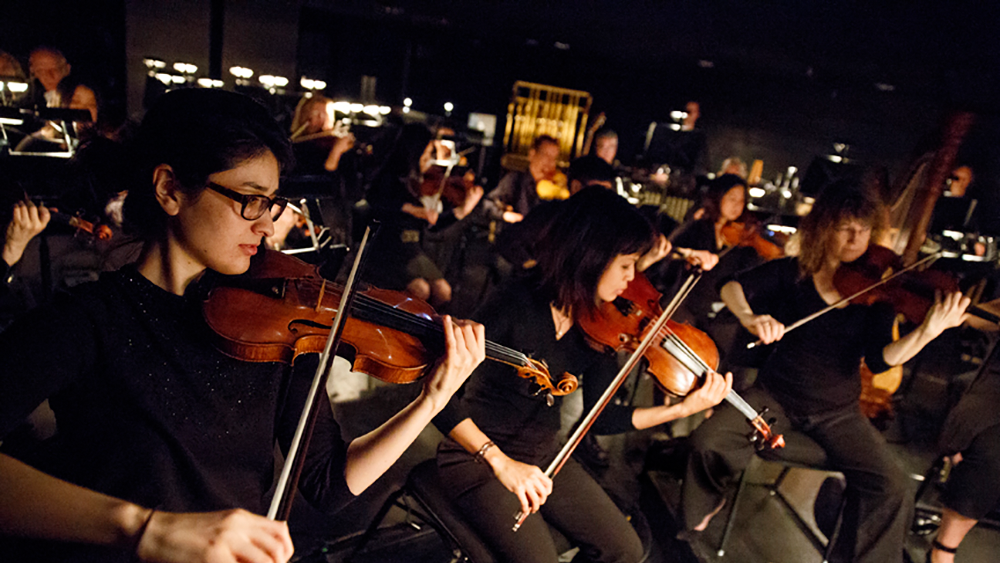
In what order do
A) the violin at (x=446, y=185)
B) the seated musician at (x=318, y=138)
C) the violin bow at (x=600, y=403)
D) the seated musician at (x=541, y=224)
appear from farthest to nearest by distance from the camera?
the violin at (x=446, y=185), the seated musician at (x=318, y=138), the seated musician at (x=541, y=224), the violin bow at (x=600, y=403)

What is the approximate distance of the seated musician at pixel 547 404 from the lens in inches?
69.7

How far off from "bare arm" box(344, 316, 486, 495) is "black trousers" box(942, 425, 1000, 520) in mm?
2484

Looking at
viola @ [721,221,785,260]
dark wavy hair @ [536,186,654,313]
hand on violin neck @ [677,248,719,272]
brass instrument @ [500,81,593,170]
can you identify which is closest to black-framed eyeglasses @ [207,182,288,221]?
dark wavy hair @ [536,186,654,313]

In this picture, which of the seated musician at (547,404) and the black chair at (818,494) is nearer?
the seated musician at (547,404)

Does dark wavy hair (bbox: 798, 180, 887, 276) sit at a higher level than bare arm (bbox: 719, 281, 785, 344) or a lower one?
higher

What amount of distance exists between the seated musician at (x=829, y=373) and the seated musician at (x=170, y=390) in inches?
66.0

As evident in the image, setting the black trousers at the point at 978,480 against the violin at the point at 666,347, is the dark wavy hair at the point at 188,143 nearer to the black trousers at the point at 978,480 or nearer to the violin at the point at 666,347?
the violin at the point at 666,347

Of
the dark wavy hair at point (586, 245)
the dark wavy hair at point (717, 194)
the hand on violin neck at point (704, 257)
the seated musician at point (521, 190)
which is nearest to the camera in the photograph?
the dark wavy hair at point (586, 245)

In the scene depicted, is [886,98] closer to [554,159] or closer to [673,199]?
[673,199]

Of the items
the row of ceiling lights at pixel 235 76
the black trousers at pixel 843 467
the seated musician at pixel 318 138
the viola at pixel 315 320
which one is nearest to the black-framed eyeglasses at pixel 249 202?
the viola at pixel 315 320

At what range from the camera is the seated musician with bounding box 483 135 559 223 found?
5246 mm

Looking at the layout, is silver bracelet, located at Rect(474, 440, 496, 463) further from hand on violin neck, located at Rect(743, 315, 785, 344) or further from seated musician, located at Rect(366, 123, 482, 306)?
seated musician, located at Rect(366, 123, 482, 306)

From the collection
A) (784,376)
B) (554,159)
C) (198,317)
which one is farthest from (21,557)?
(554,159)

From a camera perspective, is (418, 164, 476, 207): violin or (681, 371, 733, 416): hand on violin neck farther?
(418, 164, 476, 207): violin
